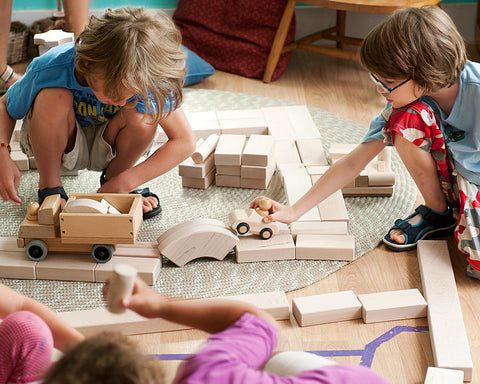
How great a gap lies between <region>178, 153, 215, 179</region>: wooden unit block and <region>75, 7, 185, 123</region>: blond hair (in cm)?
41

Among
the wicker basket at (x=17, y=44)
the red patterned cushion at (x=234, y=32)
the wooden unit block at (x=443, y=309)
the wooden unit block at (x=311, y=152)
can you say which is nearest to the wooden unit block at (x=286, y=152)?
the wooden unit block at (x=311, y=152)

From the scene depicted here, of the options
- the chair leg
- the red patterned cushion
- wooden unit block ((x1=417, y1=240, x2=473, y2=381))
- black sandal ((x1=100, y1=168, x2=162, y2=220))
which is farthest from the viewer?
the red patterned cushion

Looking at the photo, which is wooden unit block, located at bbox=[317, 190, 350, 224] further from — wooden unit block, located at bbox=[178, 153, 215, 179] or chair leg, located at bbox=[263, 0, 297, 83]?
chair leg, located at bbox=[263, 0, 297, 83]

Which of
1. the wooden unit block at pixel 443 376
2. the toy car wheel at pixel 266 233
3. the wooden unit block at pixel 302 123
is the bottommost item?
the wooden unit block at pixel 302 123

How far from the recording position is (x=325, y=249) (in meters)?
1.42

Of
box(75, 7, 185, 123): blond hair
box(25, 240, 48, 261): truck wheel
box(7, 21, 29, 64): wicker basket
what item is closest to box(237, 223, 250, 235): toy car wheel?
box(75, 7, 185, 123): blond hair

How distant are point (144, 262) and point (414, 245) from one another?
0.63 metres

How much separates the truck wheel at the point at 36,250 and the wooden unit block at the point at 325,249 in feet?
1.84

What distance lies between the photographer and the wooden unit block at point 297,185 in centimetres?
154

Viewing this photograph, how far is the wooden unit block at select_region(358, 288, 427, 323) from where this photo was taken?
1238 millimetres

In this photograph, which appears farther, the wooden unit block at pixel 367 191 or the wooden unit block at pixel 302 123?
the wooden unit block at pixel 302 123

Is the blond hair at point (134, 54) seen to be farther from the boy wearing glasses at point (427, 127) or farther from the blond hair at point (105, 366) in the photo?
the blond hair at point (105, 366)

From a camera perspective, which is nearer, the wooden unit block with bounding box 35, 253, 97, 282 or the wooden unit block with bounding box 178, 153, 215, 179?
the wooden unit block with bounding box 35, 253, 97, 282

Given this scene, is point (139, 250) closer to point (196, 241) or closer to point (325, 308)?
point (196, 241)
